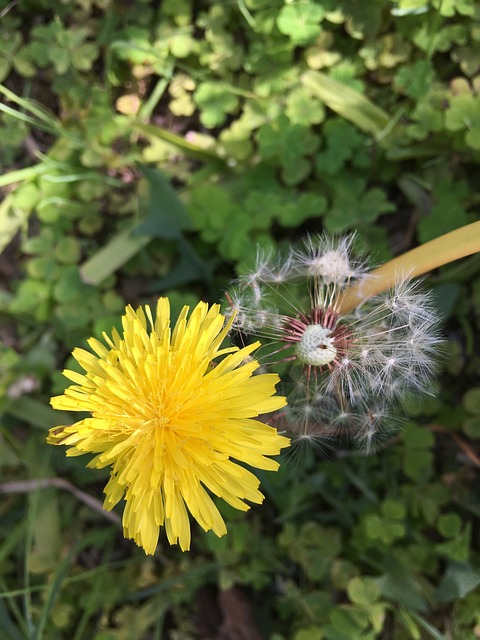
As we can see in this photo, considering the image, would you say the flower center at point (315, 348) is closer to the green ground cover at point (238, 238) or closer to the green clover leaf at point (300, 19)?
the green ground cover at point (238, 238)

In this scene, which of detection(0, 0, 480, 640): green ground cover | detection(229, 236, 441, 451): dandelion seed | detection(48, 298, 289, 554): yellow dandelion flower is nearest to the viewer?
detection(48, 298, 289, 554): yellow dandelion flower

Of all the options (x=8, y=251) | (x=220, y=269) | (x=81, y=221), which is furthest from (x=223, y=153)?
(x=8, y=251)

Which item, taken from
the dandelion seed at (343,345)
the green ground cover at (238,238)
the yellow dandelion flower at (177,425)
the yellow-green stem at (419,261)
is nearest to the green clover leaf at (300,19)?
the green ground cover at (238,238)

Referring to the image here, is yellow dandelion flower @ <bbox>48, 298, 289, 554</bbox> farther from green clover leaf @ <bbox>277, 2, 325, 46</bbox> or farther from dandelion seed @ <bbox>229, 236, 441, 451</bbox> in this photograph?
green clover leaf @ <bbox>277, 2, 325, 46</bbox>

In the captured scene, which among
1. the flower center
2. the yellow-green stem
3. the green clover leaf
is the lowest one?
the flower center

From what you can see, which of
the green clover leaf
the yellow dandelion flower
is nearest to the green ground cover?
the green clover leaf

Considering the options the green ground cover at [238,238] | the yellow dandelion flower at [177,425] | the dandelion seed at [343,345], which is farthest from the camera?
the green ground cover at [238,238]
